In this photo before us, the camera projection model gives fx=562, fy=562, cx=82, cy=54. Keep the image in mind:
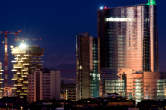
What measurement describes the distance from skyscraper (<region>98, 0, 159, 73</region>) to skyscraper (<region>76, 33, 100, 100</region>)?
14.2 feet

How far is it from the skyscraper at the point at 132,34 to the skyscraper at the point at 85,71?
4.32 m

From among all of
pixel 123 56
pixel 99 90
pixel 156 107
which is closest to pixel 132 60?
pixel 123 56

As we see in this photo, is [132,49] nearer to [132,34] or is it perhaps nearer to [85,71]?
[132,34]

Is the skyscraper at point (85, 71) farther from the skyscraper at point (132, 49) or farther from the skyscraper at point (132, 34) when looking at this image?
the skyscraper at point (132, 34)

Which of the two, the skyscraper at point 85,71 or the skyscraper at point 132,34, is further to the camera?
the skyscraper at point 85,71

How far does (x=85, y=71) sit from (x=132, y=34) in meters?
18.8

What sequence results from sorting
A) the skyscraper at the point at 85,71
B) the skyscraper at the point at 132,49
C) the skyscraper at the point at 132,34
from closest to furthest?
the skyscraper at the point at 132,34, the skyscraper at the point at 132,49, the skyscraper at the point at 85,71

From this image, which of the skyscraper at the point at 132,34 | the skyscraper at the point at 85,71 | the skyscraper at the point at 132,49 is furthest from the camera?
the skyscraper at the point at 85,71

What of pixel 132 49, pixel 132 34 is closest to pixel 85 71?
pixel 132 49

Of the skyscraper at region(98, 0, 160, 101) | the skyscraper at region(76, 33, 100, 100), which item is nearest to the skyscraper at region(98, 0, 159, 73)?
the skyscraper at region(98, 0, 160, 101)

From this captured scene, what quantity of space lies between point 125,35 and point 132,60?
26.9 ft

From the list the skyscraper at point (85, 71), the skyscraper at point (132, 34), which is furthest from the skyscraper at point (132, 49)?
the skyscraper at point (85, 71)

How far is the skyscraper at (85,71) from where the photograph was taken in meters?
176

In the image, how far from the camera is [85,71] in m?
177
